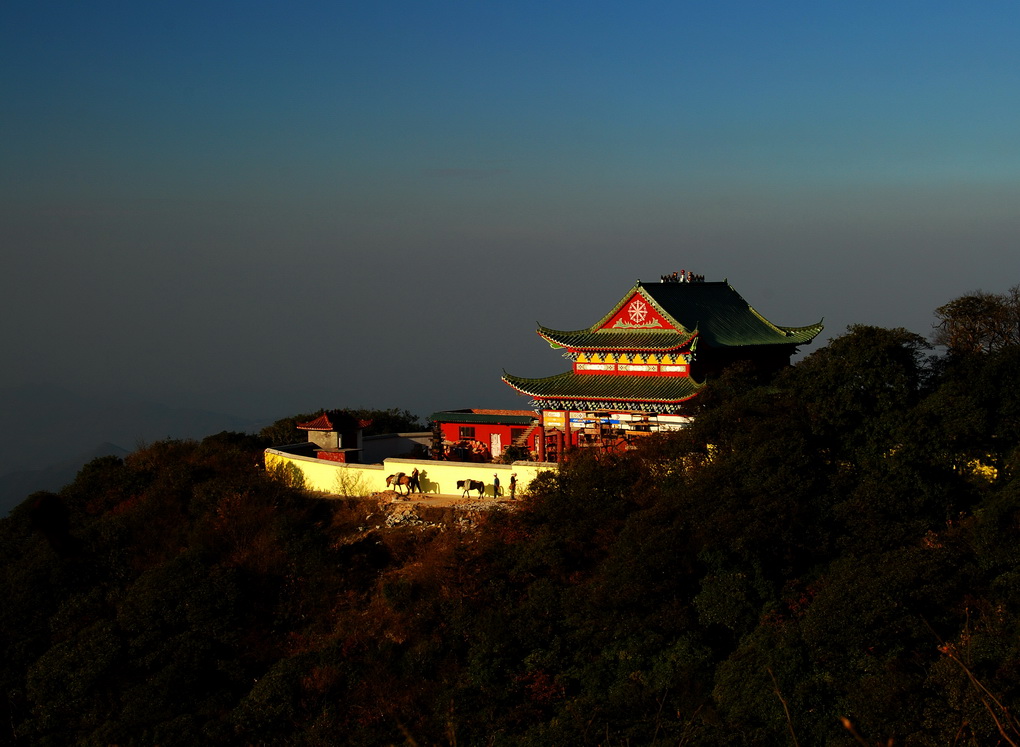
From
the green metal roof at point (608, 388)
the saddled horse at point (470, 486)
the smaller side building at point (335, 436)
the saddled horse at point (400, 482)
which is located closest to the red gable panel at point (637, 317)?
the green metal roof at point (608, 388)

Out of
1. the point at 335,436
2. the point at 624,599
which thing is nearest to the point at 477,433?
the point at 335,436

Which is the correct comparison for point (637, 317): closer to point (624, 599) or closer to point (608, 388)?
point (608, 388)

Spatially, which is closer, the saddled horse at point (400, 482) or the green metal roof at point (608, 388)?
the green metal roof at point (608, 388)

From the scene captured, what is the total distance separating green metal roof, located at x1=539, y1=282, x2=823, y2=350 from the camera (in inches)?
1238

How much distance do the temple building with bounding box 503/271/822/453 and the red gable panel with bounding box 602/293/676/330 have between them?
3 centimetres

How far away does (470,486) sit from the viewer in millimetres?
29531

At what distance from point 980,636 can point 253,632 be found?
15768 mm

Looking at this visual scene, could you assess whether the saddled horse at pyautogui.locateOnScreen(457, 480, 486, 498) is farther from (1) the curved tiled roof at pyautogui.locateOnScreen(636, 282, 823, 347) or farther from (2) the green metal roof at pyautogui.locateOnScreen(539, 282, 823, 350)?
(1) the curved tiled roof at pyautogui.locateOnScreen(636, 282, 823, 347)

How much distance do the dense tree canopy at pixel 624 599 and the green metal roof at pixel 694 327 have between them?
3877 millimetres

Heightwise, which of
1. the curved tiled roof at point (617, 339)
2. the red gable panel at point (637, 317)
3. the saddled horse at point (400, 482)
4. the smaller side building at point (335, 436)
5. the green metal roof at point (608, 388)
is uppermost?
the red gable panel at point (637, 317)

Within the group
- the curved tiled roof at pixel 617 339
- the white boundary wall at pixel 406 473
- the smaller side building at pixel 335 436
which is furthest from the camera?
the smaller side building at pixel 335 436

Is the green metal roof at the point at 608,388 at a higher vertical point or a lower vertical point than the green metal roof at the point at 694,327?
lower

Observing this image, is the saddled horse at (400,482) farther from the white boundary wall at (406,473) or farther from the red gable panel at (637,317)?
the red gable panel at (637,317)

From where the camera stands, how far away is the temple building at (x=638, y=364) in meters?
30.6
